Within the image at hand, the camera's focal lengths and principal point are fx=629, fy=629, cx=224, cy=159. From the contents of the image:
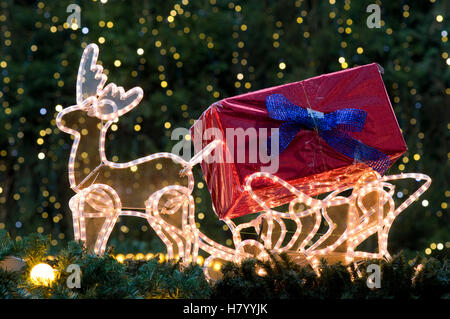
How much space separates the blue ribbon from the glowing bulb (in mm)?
923

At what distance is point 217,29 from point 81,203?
12.9 feet

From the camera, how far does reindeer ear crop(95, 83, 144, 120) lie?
2461 millimetres

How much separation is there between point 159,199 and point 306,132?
626mm

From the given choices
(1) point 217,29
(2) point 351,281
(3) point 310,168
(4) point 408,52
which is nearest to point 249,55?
(1) point 217,29

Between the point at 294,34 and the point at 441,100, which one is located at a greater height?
the point at 294,34

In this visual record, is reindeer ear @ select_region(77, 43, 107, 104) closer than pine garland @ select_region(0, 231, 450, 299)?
No

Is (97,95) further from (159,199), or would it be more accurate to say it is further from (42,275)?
(42,275)

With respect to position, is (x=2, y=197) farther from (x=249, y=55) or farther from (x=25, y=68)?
(x=249, y=55)

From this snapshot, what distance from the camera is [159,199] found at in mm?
2459

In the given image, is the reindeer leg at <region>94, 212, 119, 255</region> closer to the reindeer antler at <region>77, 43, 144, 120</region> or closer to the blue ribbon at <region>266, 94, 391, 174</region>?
the reindeer antler at <region>77, 43, 144, 120</region>

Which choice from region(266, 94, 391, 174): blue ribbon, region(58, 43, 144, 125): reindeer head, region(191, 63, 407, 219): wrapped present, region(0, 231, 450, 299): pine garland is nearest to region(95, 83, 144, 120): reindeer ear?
region(58, 43, 144, 125): reindeer head

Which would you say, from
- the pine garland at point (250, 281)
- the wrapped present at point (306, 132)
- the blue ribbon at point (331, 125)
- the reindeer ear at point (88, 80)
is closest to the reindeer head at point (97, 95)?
the reindeer ear at point (88, 80)

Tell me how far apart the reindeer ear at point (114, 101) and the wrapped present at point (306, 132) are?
31 centimetres
